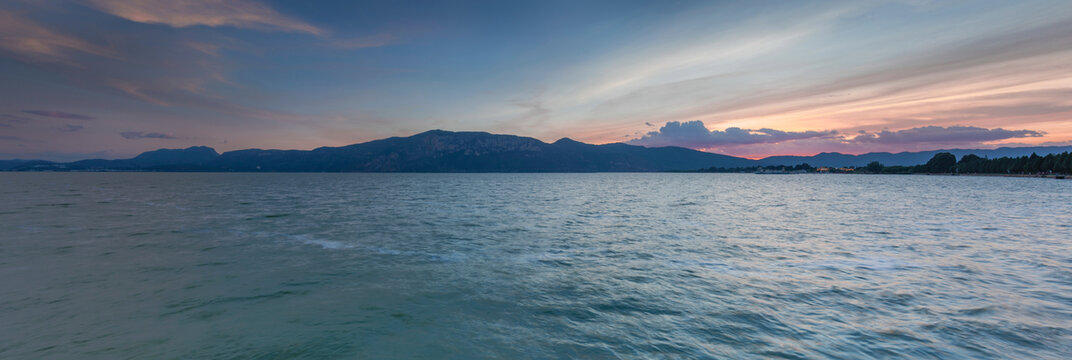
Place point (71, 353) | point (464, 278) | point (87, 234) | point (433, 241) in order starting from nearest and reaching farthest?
point (71, 353) < point (464, 278) < point (433, 241) < point (87, 234)

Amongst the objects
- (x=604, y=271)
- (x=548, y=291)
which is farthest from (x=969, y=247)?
(x=548, y=291)

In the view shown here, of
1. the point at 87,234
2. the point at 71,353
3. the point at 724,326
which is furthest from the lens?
the point at 87,234

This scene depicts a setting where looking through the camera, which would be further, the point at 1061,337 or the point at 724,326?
the point at 724,326

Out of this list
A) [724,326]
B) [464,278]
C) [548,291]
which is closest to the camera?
[724,326]

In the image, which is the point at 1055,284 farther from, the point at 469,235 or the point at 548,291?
the point at 469,235

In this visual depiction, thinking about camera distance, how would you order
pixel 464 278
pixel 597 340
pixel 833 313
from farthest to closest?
pixel 464 278
pixel 833 313
pixel 597 340

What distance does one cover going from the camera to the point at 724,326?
1058 centimetres

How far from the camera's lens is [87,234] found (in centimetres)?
2561

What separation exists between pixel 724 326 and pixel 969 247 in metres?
21.6

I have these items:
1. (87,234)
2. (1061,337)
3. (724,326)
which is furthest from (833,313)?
(87,234)

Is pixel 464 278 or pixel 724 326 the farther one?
pixel 464 278

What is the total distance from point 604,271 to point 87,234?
109 ft

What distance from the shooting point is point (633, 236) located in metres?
25.7

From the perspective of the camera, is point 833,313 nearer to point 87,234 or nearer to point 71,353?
point 71,353
